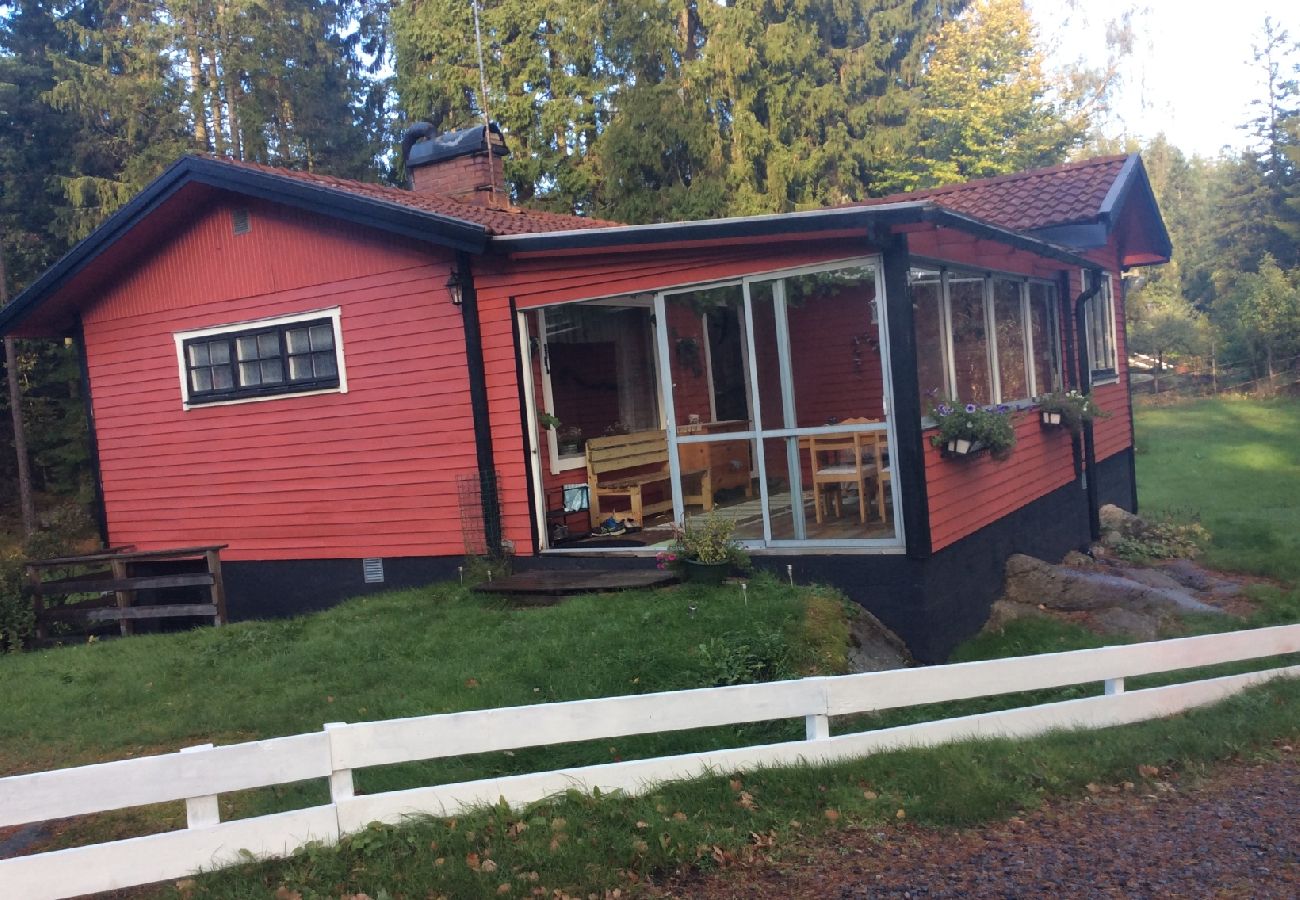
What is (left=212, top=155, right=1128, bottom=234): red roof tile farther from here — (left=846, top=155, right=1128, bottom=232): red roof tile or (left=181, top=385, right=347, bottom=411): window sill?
(left=181, top=385, right=347, bottom=411): window sill

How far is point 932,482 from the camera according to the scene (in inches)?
315

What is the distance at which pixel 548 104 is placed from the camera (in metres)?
26.4

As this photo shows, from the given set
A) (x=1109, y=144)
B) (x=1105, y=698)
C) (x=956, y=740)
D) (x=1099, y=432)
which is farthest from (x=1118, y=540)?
(x=1109, y=144)

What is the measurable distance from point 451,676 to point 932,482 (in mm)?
3736

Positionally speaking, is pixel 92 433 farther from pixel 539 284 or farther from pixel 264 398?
pixel 539 284

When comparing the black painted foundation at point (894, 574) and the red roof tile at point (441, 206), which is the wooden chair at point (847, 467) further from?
the red roof tile at point (441, 206)

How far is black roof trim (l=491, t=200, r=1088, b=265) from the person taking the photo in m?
7.30

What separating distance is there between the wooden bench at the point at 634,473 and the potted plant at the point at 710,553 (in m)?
1.37

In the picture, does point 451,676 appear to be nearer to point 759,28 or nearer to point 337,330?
point 337,330

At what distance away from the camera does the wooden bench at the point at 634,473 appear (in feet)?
33.7

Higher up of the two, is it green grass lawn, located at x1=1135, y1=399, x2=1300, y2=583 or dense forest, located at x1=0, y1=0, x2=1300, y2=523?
dense forest, located at x1=0, y1=0, x2=1300, y2=523

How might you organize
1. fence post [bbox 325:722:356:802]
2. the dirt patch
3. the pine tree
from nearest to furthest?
the dirt patch
fence post [bbox 325:722:356:802]
the pine tree

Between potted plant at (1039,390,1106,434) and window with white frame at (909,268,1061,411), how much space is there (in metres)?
0.19

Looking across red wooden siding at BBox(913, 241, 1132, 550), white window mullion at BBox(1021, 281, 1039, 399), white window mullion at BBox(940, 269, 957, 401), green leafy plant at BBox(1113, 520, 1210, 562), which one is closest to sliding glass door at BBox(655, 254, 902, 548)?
red wooden siding at BBox(913, 241, 1132, 550)
